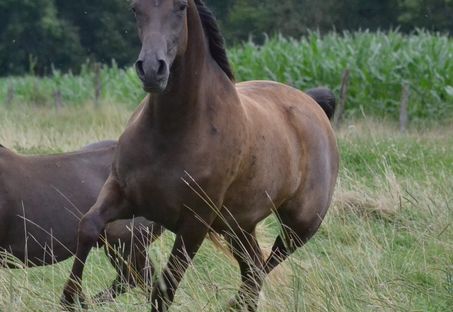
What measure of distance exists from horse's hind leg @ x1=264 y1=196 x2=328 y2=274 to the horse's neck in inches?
60.1

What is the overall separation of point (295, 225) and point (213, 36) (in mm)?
1740

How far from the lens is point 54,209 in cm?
764

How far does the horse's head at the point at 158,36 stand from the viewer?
5.11 meters

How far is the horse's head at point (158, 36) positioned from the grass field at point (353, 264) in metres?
1.21

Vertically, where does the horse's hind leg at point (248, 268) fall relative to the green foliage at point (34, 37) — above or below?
above

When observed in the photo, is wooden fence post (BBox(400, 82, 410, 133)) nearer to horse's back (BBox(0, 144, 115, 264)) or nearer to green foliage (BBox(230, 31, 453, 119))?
green foliage (BBox(230, 31, 453, 119))

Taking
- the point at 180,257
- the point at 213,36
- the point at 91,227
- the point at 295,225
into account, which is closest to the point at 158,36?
the point at 213,36

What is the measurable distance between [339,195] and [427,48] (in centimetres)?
1372

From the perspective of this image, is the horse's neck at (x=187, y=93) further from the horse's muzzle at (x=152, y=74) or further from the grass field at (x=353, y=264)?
the grass field at (x=353, y=264)

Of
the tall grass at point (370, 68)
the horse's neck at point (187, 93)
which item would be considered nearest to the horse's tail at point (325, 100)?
the horse's neck at point (187, 93)

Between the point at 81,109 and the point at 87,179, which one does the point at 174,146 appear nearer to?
the point at 87,179

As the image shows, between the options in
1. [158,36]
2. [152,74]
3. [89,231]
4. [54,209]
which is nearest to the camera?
[152,74]

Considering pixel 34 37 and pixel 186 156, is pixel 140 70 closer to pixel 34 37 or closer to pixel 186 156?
pixel 186 156

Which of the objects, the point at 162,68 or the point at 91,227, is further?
the point at 91,227
